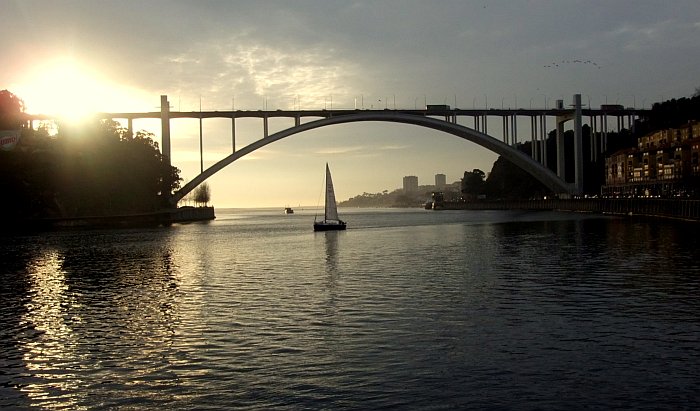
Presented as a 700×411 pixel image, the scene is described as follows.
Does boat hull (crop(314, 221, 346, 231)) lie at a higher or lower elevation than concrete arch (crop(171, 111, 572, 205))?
lower

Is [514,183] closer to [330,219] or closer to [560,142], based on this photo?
[560,142]

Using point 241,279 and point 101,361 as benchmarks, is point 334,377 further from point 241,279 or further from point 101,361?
point 241,279

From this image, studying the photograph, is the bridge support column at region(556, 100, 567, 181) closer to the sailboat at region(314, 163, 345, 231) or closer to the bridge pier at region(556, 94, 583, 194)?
the bridge pier at region(556, 94, 583, 194)

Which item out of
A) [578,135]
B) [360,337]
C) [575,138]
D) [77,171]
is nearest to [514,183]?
[575,138]

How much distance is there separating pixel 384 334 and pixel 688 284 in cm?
1282

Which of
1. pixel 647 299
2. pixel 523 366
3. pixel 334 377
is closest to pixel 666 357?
pixel 523 366

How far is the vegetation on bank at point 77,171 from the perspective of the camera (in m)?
75.6

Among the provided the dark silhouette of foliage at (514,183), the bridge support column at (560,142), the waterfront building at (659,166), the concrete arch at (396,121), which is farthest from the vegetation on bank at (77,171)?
the dark silhouette of foliage at (514,183)

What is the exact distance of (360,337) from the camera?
49.1ft

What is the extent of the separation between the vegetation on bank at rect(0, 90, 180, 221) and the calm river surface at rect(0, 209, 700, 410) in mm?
49619

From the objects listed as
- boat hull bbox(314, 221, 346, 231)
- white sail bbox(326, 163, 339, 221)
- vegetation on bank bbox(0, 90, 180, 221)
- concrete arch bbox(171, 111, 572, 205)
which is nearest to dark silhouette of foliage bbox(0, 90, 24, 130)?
vegetation on bank bbox(0, 90, 180, 221)

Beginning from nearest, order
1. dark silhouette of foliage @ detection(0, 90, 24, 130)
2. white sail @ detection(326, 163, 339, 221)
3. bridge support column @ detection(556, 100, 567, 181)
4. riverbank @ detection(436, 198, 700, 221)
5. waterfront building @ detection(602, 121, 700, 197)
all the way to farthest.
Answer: riverbank @ detection(436, 198, 700, 221)
white sail @ detection(326, 163, 339, 221)
dark silhouette of foliage @ detection(0, 90, 24, 130)
waterfront building @ detection(602, 121, 700, 197)
bridge support column @ detection(556, 100, 567, 181)

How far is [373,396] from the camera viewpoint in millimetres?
10625

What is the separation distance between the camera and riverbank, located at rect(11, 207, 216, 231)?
79438 mm
